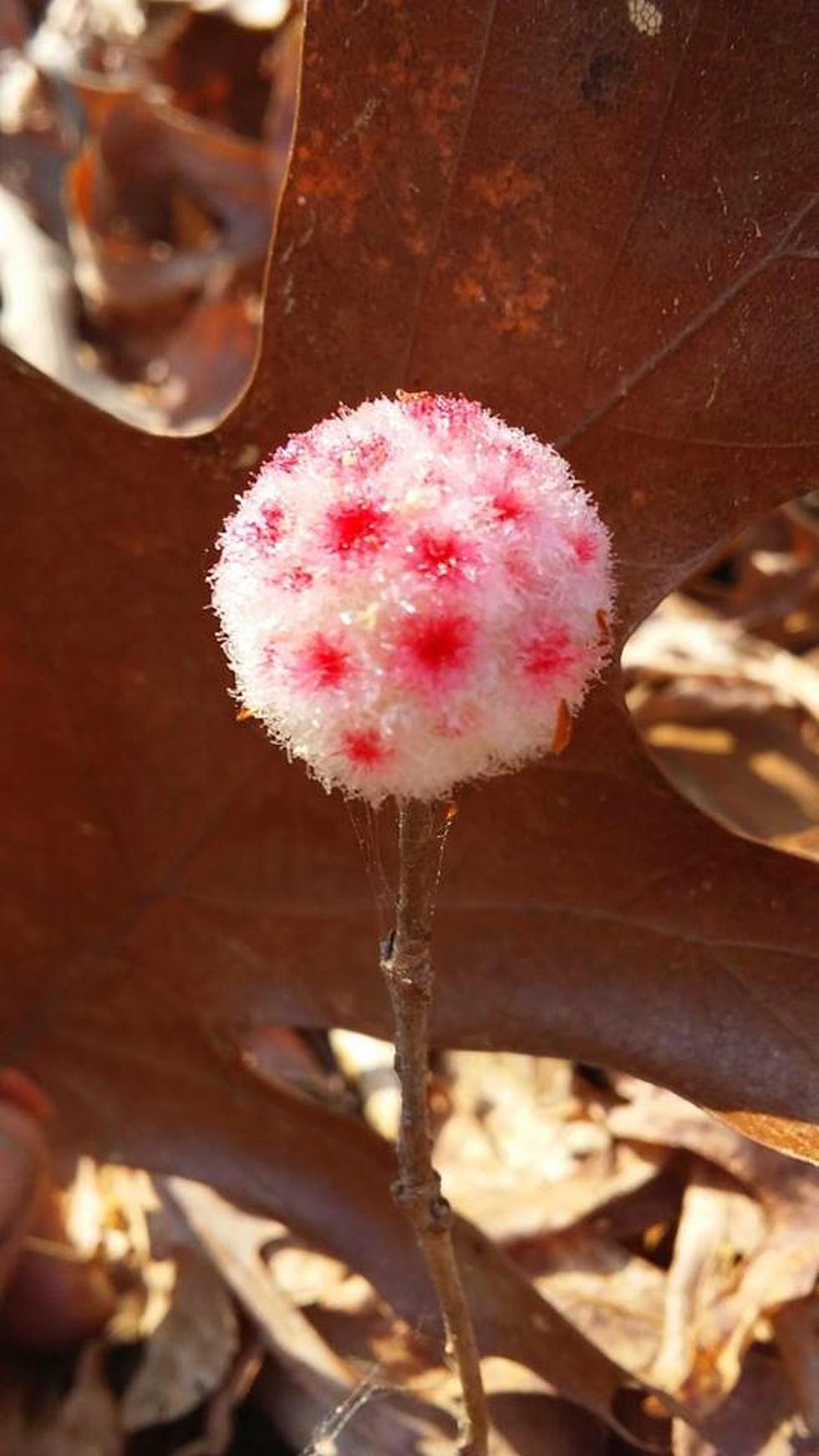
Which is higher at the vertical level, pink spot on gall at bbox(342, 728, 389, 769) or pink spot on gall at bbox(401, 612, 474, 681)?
pink spot on gall at bbox(401, 612, 474, 681)

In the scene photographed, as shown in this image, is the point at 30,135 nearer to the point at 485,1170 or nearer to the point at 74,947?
the point at 74,947

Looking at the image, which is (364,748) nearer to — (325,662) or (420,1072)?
(325,662)

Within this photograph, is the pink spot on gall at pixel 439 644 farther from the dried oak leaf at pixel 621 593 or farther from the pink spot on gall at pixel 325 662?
the dried oak leaf at pixel 621 593

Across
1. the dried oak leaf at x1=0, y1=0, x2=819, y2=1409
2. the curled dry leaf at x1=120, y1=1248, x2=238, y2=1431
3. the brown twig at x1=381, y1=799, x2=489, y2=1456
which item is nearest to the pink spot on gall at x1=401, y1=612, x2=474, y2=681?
the brown twig at x1=381, y1=799, x2=489, y2=1456

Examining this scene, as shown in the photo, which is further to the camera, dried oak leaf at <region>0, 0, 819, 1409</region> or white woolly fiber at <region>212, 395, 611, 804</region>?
dried oak leaf at <region>0, 0, 819, 1409</region>

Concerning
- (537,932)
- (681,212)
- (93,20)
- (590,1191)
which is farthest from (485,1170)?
(93,20)

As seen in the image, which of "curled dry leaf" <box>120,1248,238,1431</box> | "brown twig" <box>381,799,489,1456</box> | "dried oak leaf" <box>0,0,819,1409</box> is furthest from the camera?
"curled dry leaf" <box>120,1248,238,1431</box>

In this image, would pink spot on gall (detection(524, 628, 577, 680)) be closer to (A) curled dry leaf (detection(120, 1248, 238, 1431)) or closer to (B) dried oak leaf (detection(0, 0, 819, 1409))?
(B) dried oak leaf (detection(0, 0, 819, 1409))
